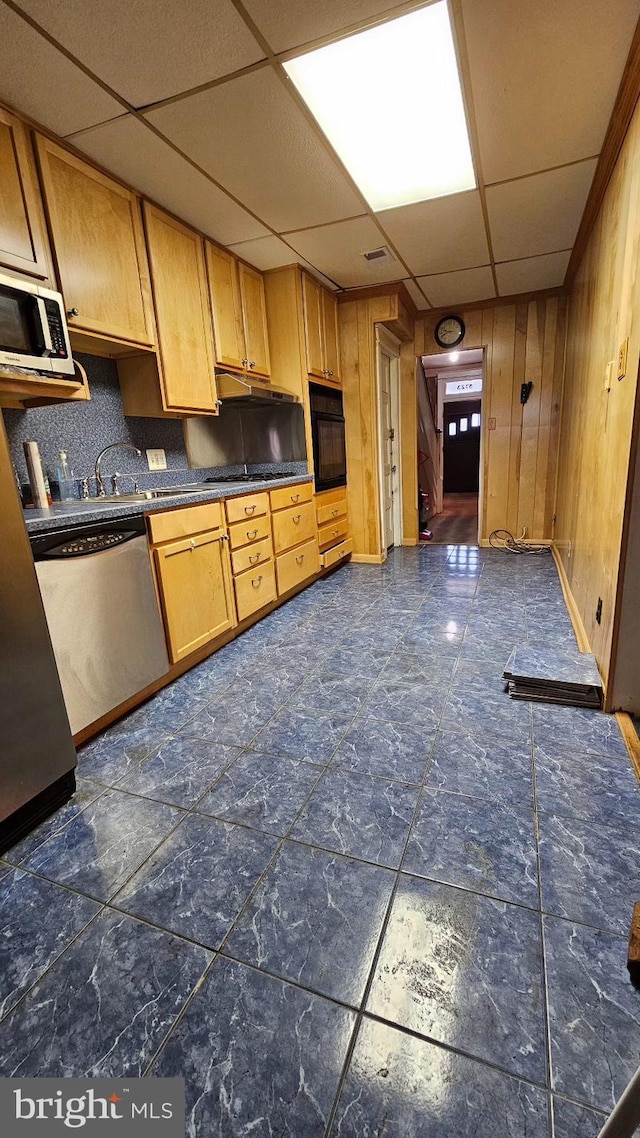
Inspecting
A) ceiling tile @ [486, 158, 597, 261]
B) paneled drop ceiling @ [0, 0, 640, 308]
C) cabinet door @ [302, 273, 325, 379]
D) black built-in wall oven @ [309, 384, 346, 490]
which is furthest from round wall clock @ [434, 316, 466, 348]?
paneled drop ceiling @ [0, 0, 640, 308]

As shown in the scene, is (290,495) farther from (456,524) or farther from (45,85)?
(456,524)

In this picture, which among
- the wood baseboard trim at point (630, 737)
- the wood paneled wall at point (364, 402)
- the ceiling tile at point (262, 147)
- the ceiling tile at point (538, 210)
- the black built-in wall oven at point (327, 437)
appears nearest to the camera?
the wood baseboard trim at point (630, 737)

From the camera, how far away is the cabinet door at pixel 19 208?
5.72 ft

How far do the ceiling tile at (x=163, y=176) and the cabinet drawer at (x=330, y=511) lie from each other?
74.8 inches

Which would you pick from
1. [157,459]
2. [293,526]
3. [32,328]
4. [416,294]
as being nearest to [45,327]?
[32,328]

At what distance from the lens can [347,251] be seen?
3201 millimetres

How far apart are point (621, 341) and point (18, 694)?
8.07ft

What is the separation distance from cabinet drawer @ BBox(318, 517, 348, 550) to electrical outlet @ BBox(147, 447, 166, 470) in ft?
4.47

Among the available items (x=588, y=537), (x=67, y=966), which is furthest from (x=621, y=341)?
(x=67, y=966)

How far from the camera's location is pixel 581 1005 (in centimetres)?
90

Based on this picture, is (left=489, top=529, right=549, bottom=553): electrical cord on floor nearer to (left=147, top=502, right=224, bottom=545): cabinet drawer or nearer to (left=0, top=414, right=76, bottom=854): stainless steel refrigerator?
(left=147, top=502, right=224, bottom=545): cabinet drawer

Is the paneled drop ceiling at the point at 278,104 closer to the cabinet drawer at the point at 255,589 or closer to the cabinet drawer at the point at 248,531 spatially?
the cabinet drawer at the point at 248,531

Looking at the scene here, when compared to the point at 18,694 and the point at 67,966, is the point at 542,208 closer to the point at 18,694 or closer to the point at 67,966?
the point at 18,694

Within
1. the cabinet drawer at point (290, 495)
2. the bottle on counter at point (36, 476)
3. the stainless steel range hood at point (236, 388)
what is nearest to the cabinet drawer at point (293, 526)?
the cabinet drawer at point (290, 495)
